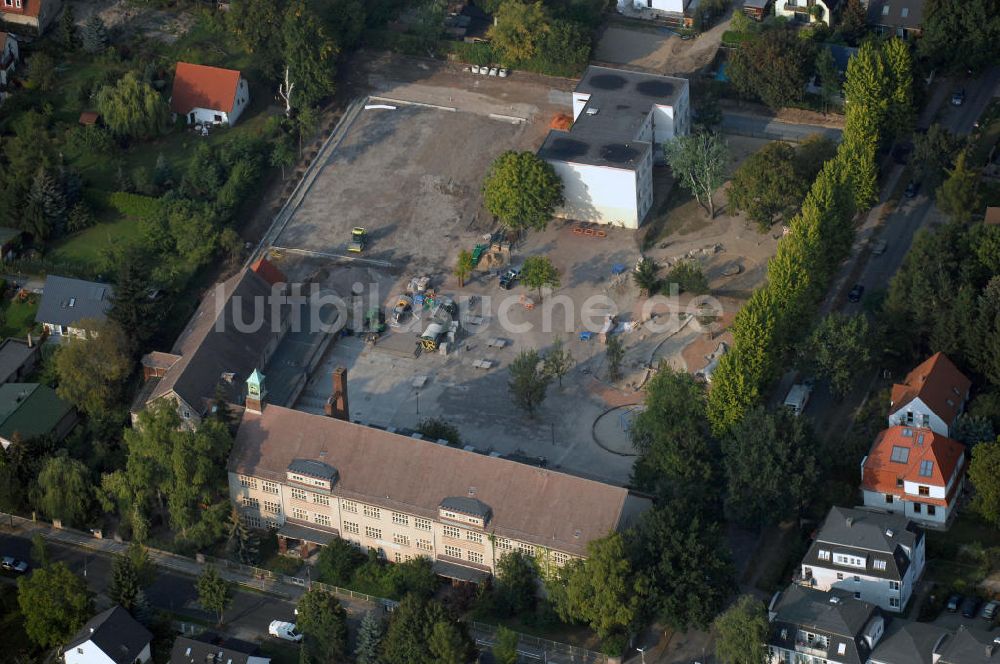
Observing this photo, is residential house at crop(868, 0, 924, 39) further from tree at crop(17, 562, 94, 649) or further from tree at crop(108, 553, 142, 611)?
tree at crop(17, 562, 94, 649)

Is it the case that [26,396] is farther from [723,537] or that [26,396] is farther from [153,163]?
[723,537]

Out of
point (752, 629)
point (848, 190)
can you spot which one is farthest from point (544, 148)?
point (752, 629)

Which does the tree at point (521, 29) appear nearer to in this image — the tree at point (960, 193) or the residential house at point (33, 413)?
the tree at point (960, 193)

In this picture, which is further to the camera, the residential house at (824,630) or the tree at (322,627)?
the tree at (322,627)

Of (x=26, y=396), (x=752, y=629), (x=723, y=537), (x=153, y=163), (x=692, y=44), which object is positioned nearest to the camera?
(x=752, y=629)

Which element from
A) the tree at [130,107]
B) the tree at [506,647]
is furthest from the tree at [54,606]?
the tree at [130,107]

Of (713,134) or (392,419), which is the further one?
(713,134)
